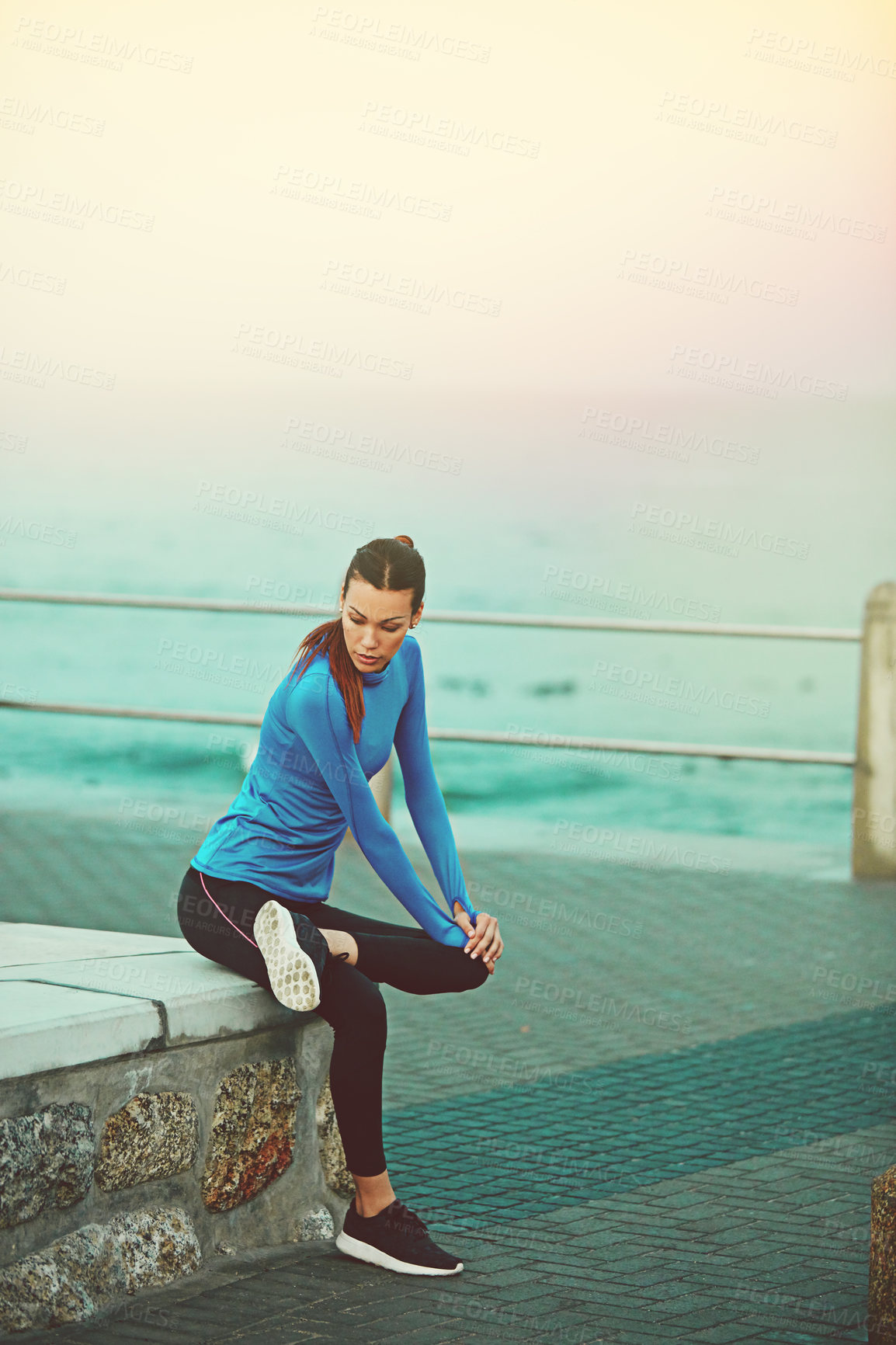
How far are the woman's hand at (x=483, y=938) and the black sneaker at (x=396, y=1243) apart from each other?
57 centimetres

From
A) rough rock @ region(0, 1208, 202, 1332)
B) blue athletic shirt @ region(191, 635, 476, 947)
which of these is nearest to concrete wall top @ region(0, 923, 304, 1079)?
blue athletic shirt @ region(191, 635, 476, 947)

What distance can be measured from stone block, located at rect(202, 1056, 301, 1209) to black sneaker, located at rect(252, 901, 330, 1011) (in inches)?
9.0

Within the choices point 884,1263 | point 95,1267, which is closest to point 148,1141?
point 95,1267

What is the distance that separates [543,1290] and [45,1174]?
109 cm

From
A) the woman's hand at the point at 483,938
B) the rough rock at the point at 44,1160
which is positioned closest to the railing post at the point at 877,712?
the woman's hand at the point at 483,938

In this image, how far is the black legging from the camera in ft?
11.4

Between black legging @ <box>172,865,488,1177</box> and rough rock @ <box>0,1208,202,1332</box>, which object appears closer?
rough rock @ <box>0,1208,202,1332</box>

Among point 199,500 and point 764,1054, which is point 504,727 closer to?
point 199,500

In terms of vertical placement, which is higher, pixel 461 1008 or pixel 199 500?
pixel 199 500

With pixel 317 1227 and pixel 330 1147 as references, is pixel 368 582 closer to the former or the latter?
pixel 330 1147

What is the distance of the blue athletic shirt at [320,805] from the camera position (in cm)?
351

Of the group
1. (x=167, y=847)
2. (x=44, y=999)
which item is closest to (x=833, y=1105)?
(x=44, y=999)

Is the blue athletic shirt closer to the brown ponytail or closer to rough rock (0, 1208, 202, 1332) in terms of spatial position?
the brown ponytail

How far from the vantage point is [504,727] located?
→ 3172 cm
